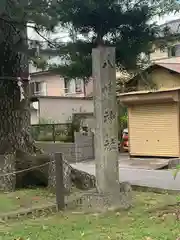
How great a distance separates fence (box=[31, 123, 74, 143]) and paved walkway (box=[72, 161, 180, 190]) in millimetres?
5823

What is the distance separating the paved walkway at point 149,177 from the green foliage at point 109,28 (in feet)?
12.6

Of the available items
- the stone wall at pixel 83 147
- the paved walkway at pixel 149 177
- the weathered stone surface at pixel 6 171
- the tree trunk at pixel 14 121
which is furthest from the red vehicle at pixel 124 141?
the weathered stone surface at pixel 6 171

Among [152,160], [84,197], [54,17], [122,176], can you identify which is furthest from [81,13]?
[152,160]

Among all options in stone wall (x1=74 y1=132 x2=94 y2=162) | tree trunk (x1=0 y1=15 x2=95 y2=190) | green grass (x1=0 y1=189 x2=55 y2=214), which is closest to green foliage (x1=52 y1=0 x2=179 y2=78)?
tree trunk (x1=0 y1=15 x2=95 y2=190)

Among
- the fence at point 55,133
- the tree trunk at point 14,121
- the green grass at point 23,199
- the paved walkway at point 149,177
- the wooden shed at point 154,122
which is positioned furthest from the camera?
the fence at point 55,133

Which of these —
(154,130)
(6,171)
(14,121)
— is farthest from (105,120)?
(154,130)

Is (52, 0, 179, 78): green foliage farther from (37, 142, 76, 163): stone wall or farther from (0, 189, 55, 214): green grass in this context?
(37, 142, 76, 163): stone wall

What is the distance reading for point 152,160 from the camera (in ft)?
65.5

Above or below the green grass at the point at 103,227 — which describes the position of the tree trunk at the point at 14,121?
above

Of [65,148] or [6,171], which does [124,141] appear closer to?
[65,148]

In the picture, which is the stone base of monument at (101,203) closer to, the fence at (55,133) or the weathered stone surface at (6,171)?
the weathered stone surface at (6,171)

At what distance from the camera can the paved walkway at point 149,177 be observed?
41.6ft

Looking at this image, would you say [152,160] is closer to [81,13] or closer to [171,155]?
[171,155]

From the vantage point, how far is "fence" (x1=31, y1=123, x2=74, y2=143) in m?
24.5
